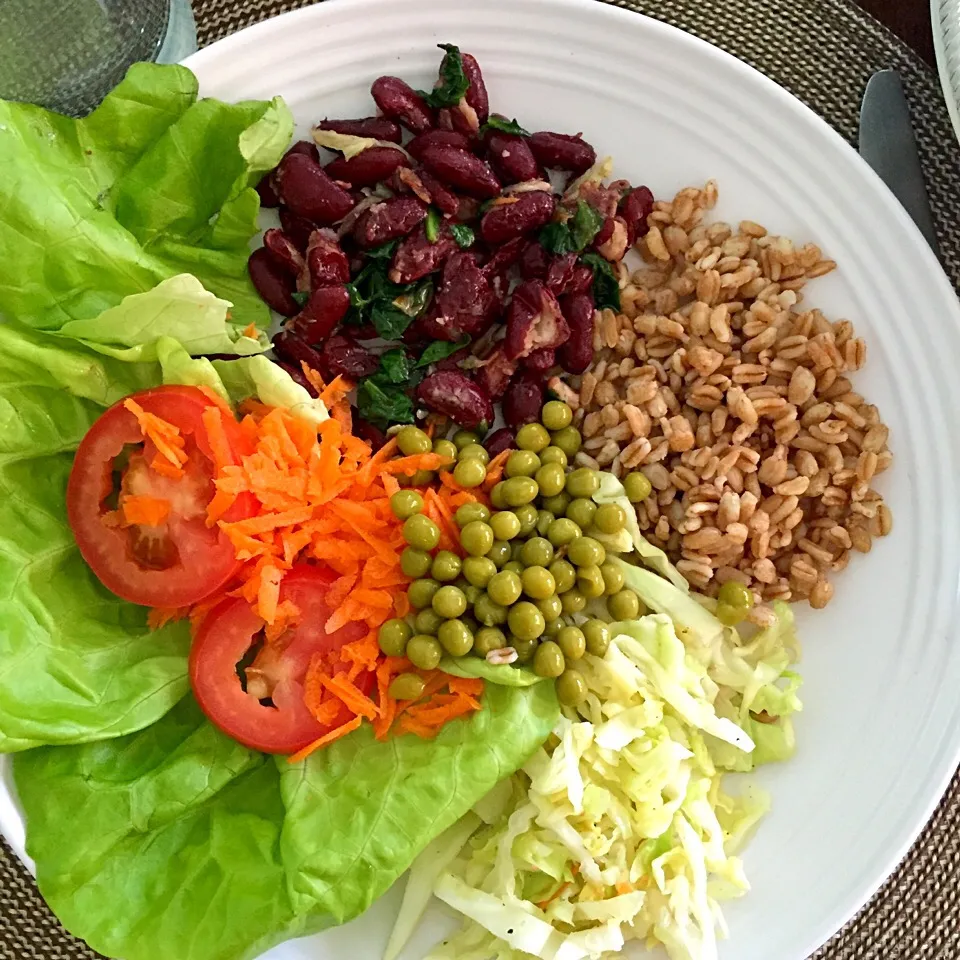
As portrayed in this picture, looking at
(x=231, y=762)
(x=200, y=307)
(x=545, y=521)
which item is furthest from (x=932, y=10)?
(x=231, y=762)

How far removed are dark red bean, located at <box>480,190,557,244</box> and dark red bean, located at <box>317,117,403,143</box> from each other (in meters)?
0.26

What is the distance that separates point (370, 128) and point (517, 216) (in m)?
0.36

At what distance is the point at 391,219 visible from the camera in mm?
1863

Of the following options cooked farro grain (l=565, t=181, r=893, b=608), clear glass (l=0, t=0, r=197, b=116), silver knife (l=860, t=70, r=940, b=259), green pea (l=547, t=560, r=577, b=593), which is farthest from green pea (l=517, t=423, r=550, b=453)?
clear glass (l=0, t=0, r=197, b=116)

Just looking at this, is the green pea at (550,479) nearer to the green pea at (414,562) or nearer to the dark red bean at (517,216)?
the green pea at (414,562)

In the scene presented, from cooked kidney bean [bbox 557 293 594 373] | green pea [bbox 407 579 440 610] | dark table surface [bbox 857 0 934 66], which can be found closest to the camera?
green pea [bbox 407 579 440 610]

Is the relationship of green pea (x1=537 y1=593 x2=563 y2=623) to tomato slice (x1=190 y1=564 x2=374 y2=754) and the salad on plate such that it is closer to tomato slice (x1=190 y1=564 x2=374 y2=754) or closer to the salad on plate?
the salad on plate

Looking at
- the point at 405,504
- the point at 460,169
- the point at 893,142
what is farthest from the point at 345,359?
the point at 893,142

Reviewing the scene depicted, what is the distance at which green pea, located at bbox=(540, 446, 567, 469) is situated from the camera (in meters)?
1.95

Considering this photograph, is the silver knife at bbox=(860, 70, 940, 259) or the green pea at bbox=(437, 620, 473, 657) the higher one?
the silver knife at bbox=(860, 70, 940, 259)

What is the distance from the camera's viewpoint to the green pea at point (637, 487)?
194cm

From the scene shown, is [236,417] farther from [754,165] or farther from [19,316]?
[754,165]

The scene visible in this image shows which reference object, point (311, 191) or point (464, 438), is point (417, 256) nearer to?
point (311, 191)

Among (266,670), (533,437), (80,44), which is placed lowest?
(266,670)
